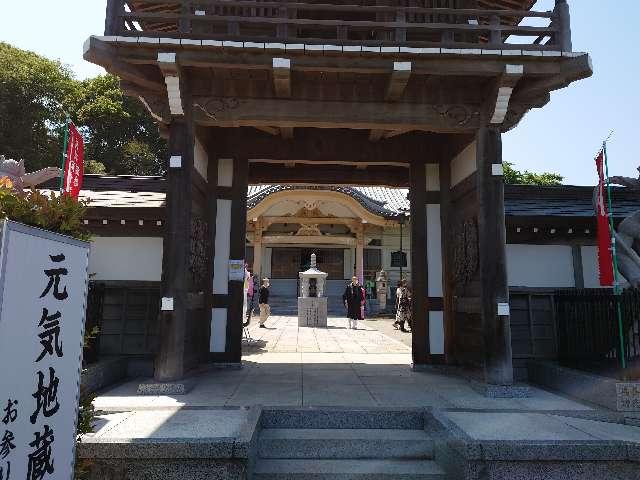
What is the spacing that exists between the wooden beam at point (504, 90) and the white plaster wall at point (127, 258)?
241 inches

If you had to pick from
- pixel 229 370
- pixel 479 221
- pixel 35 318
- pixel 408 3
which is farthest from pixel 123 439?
pixel 408 3

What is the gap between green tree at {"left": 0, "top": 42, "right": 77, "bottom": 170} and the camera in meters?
27.5

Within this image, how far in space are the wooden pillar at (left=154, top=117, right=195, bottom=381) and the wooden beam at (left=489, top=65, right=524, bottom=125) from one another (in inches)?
187

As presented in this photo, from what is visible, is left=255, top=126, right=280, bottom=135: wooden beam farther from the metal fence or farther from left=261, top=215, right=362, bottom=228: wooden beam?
left=261, top=215, right=362, bottom=228: wooden beam

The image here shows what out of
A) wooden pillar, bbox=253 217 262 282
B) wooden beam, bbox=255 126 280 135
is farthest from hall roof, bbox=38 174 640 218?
wooden pillar, bbox=253 217 262 282

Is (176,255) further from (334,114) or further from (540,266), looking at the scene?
(540,266)

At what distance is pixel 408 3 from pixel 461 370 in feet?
22.4

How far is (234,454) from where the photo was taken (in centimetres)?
368

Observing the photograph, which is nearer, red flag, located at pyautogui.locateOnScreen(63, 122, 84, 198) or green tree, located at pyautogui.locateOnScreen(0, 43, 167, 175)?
red flag, located at pyautogui.locateOnScreen(63, 122, 84, 198)

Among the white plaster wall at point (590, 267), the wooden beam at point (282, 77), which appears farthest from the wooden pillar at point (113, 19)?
the white plaster wall at point (590, 267)

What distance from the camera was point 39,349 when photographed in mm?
2451

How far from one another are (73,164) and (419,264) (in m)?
6.37

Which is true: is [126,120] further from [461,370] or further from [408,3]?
[461,370]

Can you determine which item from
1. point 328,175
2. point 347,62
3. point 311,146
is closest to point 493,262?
point 347,62
